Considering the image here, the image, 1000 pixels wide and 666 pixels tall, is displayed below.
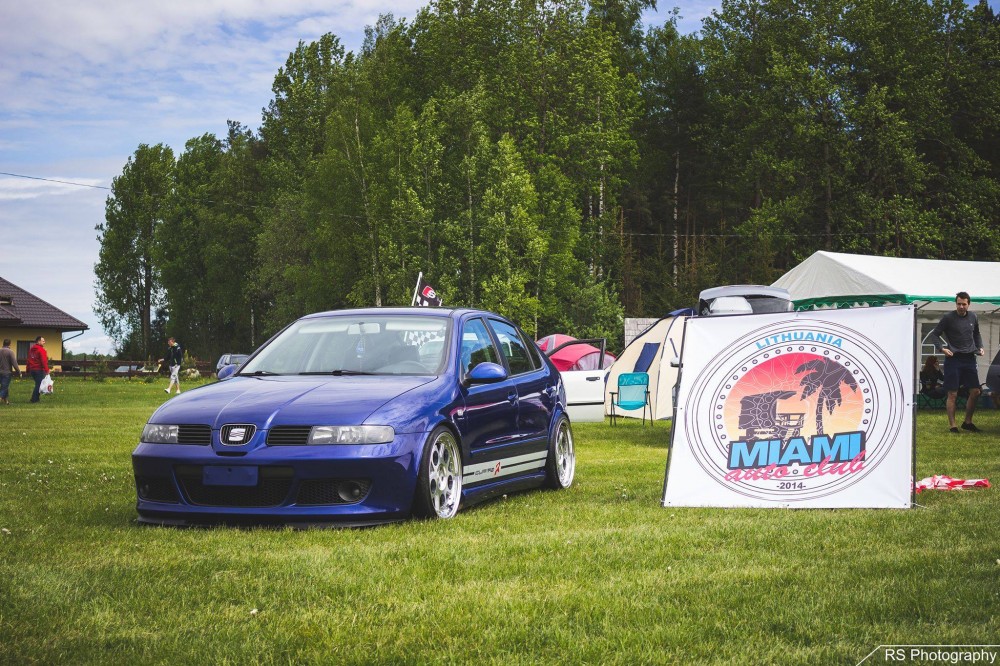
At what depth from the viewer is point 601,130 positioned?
48.9 metres

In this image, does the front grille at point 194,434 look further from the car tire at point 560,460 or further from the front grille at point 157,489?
the car tire at point 560,460

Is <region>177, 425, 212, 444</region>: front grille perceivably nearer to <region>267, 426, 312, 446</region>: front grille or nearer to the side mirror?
<region>267, 426, 312, 446</region>: front grille

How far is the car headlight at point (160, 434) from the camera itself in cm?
719

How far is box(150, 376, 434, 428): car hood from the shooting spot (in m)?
7.02

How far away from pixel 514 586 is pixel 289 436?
245cm

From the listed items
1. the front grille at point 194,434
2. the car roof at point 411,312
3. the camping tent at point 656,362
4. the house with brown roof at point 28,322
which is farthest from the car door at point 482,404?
the house with brown roof at point 28,322

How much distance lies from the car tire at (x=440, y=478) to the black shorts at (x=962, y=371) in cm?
1082

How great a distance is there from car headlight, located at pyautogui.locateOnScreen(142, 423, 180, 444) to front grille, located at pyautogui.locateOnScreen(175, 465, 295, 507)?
22cm

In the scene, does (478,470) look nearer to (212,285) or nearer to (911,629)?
(911,629)

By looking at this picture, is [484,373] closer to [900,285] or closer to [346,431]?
[346,431]

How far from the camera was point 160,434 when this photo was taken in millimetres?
7234

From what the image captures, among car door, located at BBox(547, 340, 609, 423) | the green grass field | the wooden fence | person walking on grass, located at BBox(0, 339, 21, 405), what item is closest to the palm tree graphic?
the green grass field

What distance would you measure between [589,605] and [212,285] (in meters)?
65.4

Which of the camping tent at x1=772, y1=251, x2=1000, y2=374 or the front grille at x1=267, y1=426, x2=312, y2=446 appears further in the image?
the camping tent at x1=772, y1=251, x2=1000, y2=374
